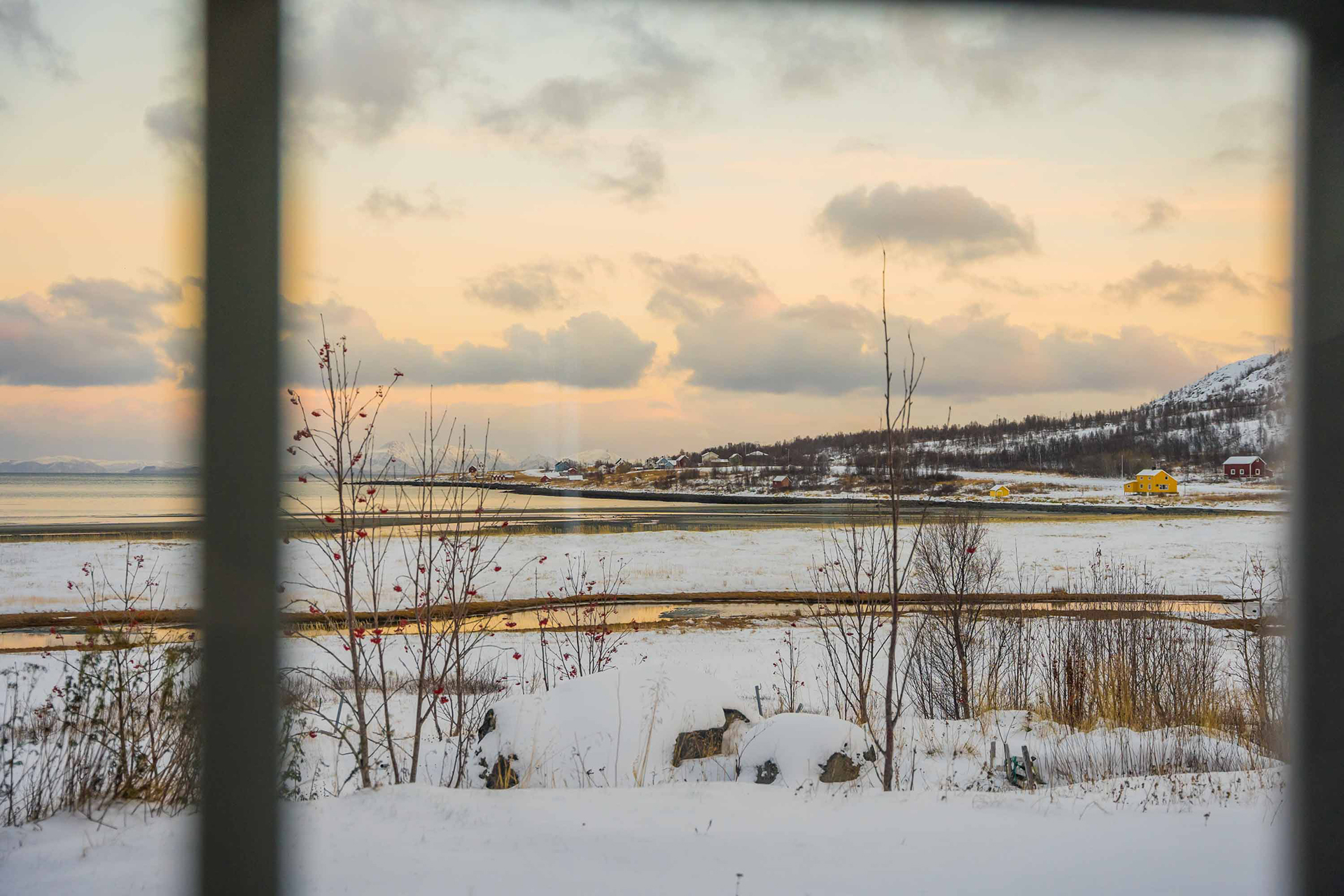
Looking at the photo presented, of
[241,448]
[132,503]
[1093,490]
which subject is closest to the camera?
[241,448]

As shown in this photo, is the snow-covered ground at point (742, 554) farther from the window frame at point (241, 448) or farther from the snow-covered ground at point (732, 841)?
the window frame at point (241, 448)

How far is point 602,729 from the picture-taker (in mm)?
2654

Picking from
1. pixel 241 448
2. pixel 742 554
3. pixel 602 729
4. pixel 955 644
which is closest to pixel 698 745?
pixel 602 729

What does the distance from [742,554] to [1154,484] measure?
27666 mm

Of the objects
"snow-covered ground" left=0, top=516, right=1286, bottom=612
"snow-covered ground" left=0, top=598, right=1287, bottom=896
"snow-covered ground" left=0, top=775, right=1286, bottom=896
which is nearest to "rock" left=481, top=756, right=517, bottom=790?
"snow-covered ground" left=0, top=598, right=1287, bottom=896

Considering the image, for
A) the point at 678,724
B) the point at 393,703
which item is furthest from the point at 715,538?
the point at 678,724

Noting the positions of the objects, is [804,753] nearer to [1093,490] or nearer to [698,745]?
[698,745]

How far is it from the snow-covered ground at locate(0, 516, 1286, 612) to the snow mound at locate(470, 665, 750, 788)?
678 cm

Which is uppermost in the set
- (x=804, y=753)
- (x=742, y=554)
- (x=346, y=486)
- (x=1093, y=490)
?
(x=346, y=486)

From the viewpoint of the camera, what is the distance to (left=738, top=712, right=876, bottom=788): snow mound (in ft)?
7.85

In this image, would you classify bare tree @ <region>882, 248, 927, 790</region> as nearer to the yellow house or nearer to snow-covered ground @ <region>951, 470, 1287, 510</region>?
snow-covered ground @ <region>951, 470, 1287, 510</region>

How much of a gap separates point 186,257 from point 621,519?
23.6 m

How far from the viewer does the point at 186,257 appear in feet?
2.72

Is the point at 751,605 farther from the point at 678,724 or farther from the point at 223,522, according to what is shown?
the point at 223,522
